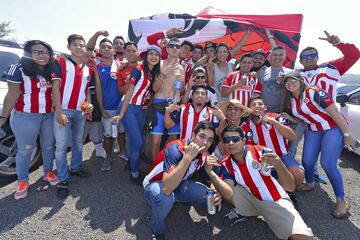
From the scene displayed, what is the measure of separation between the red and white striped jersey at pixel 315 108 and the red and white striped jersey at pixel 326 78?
318mm

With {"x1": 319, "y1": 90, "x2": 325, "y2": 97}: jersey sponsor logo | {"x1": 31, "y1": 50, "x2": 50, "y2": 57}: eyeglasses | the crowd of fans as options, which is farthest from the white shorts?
{"x1": 319, "y1": 90, "x2": 325, "y2": 97}: jersey sponsor logo

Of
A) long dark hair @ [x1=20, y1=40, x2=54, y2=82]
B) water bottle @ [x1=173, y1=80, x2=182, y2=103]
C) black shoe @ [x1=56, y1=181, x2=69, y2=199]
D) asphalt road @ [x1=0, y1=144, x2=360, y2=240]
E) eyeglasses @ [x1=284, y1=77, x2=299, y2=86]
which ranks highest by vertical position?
long dark hair @ [x1=20, y1=40, x2=54, y2=82]

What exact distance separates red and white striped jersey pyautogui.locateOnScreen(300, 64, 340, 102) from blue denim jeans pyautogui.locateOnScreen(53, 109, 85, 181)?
3590 mm

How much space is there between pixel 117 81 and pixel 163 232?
2.64 meters

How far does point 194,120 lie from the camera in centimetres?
370

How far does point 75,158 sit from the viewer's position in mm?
4199

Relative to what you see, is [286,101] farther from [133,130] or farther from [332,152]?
[133,130]

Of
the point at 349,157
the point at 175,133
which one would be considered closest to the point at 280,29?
the point at 349,157

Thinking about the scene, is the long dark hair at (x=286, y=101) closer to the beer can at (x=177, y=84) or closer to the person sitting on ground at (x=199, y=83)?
the person sitting on ground at (x=199, y=83)

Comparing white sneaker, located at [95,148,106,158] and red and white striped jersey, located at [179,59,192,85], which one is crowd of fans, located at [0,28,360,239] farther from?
white sneaker, located at [95,148,106,158]

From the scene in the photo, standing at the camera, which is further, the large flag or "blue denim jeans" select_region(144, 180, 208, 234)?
the large flag

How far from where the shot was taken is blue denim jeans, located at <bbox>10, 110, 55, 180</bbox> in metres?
3.33

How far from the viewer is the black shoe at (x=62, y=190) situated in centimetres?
364

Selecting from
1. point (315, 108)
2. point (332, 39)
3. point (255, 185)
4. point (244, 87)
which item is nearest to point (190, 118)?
point (244, 87)
